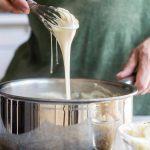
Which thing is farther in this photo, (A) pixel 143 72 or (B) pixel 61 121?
(A) pixel 143 72

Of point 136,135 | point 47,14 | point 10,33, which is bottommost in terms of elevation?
point 10,33

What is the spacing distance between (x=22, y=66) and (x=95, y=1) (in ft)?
0.96

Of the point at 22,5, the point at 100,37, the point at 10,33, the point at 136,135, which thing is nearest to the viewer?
the point at 136,135

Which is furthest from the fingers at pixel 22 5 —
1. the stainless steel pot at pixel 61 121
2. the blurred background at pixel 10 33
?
the blurred background at pixel 10 33

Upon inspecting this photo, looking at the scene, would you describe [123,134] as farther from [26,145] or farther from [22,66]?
[22,66]

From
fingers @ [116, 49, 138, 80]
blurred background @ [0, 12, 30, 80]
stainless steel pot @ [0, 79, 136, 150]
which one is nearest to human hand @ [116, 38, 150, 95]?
fingers @ [116, 49, 138, 80]

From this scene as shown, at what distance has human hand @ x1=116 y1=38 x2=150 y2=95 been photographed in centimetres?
99

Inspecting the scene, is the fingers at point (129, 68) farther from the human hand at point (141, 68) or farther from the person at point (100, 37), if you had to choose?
the person at point (100, 37)

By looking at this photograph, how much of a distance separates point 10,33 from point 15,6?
4.50ft

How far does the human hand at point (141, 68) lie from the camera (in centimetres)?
99

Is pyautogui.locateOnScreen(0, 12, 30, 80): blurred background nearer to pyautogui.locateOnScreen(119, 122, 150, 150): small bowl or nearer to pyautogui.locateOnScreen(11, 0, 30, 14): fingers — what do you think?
pyautogui.locateOnScreen(11, 0, 30, 14): fingers

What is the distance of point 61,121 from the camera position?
2.64 feet

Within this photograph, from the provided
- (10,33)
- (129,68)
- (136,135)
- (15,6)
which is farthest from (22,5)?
(10,33)

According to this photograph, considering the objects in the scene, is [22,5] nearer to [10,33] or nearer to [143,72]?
[143,72]
